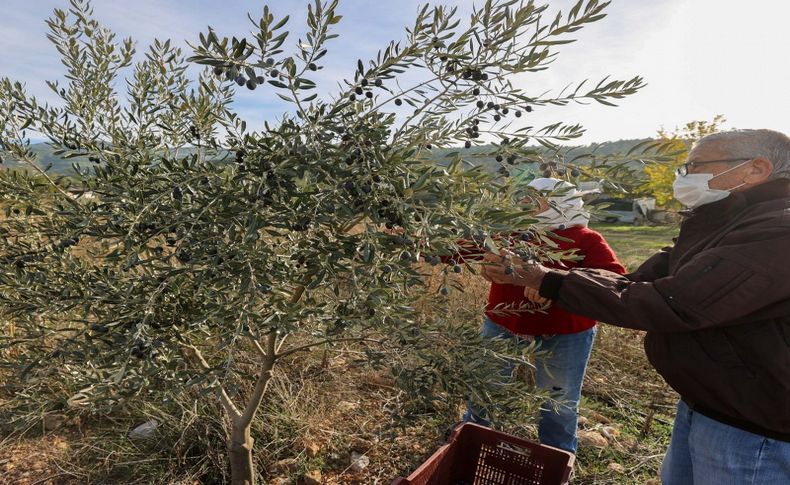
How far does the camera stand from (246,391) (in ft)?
12.0

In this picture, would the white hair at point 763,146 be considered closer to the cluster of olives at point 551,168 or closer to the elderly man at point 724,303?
the elderly man at point 724,303

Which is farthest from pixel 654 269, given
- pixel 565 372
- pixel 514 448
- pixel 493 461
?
pixel 493 461

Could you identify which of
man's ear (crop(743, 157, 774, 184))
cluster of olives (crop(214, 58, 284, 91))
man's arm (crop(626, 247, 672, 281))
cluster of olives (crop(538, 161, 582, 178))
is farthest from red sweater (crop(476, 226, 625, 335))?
cluster of olives (crop(214, 58, 284, 91))

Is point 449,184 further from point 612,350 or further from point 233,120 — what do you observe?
point 612,350

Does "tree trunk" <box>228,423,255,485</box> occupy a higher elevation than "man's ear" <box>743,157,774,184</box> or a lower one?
lower

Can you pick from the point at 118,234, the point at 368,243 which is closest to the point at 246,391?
the point at 118,234

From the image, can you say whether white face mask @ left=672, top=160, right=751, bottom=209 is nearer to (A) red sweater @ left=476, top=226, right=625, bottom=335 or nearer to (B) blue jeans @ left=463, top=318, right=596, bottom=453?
(A) red sweater @ left=476, top=226, right=625, bottom=335

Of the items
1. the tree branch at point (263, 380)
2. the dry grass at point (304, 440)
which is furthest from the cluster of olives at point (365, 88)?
the dry grass at point (304, 440)

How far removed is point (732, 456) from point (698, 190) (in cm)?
106

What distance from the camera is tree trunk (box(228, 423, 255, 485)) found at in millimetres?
2457

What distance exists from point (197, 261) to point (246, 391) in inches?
105

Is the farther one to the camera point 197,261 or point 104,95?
point 104,95

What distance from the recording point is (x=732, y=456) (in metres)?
1.92

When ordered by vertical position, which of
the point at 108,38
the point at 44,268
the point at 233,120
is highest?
the point at 108,38
